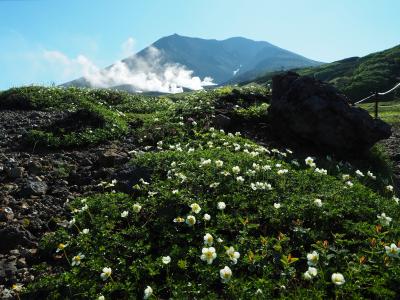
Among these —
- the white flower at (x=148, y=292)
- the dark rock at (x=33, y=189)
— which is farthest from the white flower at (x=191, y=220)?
the dark rock at (x=33, y=189)

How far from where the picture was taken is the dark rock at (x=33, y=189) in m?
9.43

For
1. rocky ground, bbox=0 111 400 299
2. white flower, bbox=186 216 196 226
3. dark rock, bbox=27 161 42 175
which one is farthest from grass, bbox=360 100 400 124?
white flower, bbox=186 216 196 226

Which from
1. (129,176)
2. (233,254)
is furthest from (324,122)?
(233,254)

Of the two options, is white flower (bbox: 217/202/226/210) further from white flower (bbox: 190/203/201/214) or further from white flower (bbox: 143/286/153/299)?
white flower (bbox: 143/286/153/299)

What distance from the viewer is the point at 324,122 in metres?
12.8

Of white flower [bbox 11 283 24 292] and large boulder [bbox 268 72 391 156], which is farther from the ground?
large boulder [bbox 268 72 391 156]

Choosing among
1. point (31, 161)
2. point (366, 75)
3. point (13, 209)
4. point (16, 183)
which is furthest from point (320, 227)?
point (366, 75)

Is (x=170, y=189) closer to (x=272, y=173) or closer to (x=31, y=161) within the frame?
(x=272, y=173)

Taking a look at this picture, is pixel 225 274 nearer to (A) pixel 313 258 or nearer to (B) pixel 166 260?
(B) pixel 166 260

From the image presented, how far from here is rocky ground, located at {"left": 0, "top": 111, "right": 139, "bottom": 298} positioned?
7.46m

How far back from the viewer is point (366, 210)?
757 centimetres

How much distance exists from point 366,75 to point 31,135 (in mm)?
107659

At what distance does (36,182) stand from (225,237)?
5.05 metres

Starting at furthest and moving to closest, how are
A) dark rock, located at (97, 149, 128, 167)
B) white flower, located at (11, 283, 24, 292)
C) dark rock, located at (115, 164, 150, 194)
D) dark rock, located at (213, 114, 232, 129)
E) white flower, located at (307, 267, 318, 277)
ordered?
dark rock, located at (213, 114, 232, 129), dark rock, located at (97, 149, 128, 167), dark rock, located at (115, 164, 150, 194), white flower, located at (11, 283, 24, 292), white flower, located at (307, 267, 318, 277)
